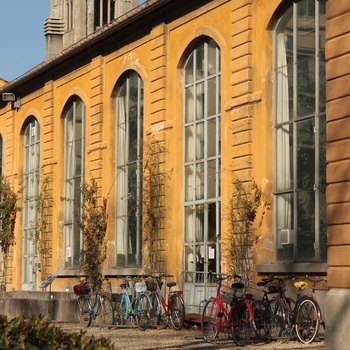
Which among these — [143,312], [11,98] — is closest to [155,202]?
[143,312]

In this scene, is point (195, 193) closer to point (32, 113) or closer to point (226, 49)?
point (226, 49)

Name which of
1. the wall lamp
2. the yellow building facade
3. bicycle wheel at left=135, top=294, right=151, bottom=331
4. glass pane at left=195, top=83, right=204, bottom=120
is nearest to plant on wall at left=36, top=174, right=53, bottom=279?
the yellow building facade

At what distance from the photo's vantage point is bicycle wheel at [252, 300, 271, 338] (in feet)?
66.5

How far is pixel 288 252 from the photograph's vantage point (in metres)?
24.3

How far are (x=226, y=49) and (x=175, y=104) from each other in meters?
3.22

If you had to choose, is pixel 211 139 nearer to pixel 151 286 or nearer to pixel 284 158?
pixel 284 158

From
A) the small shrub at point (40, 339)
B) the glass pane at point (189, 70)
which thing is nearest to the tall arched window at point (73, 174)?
the glass pane at point (189, 70)

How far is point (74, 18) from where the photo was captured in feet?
208

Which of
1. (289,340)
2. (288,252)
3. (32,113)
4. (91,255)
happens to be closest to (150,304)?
(288,252)

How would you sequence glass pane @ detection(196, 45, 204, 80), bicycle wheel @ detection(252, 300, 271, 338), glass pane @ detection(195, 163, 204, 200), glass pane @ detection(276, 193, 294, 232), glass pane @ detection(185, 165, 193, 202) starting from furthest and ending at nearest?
glass pane @ detection(185, 165, 193, 202), glass pane @ detection(196, 45, 204, 80), glass pane @ detection(195, 163, 204, 200), glass pane @ detection(276, 193, 294, 232), bicycle wheel @ detection(252, 300, 271, 338)

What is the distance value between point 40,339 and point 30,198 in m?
31.7

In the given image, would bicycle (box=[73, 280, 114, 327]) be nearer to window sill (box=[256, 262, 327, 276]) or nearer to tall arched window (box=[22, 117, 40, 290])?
window sill (box=[256, 262, 327, 276])

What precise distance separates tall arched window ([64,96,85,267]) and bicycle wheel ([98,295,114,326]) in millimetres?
10356

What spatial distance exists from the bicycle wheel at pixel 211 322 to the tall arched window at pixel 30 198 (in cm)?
1997
